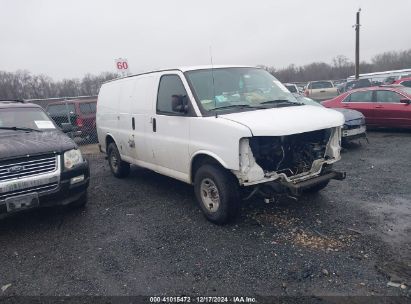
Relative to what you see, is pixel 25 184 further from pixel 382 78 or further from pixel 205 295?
pixel 382 78

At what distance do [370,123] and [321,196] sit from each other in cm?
653

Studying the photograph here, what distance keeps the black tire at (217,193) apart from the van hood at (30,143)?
6.74 ft

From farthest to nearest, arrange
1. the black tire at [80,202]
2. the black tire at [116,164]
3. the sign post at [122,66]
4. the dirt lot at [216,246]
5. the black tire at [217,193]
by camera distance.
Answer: the sign post at [122,66]
the black tire at [116,164]
the black tire at [80,202]
the black tire at [217,193]
the dirt lot at [216,246]

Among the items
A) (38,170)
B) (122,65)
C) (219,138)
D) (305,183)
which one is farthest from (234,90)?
(122,65)

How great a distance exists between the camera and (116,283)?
11.3 feet

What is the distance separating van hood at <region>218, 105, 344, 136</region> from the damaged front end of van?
20cm

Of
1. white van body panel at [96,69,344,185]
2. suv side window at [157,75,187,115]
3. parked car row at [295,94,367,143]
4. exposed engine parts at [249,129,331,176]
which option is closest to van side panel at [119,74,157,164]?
white van body panel at [96,69,344,185]

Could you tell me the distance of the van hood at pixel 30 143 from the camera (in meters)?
4.70

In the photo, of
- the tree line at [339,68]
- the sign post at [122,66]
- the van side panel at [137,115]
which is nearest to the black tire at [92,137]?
the sign post at [122,66]

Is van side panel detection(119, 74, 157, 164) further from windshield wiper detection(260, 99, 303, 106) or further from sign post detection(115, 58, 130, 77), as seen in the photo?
sign post detection(115, 58, 130, 77)

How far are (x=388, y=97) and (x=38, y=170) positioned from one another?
977 centimetres

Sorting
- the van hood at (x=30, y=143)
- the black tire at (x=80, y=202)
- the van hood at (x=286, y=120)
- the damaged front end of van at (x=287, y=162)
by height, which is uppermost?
the van hood at (x=286, y=120)

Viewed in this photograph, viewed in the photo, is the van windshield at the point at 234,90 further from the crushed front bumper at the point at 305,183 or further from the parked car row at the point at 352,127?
the parked car row at the point at 352,127

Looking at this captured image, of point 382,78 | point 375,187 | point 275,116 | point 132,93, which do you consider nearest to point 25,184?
point 132,93
